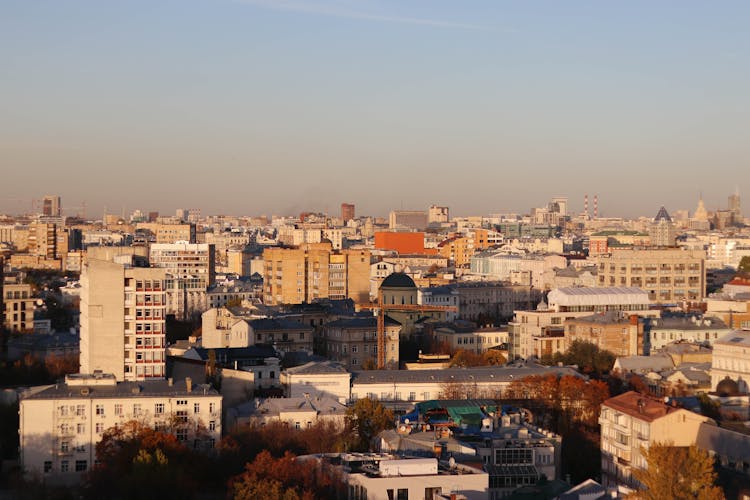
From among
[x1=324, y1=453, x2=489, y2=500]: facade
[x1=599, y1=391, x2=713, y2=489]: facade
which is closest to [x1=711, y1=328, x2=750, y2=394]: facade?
[x1=599, y1=391, x2=713, y2=489]: facade

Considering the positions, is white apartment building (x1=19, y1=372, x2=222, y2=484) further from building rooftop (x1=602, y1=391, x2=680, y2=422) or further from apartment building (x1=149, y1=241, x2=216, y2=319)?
apartment building (x1=149, y1=241, x2=216, y2=319)

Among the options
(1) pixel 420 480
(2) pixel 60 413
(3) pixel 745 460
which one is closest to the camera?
(1) pixel 420 480

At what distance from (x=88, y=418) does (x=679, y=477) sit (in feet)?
46.0

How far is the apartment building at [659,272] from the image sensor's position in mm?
69062

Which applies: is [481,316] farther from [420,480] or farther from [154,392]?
[420,480]

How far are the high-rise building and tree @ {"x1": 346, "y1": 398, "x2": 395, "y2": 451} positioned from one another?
6.19 m

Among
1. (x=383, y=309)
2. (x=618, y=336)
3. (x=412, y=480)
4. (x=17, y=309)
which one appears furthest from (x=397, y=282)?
(x=412, y=480)

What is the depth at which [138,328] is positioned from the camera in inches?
1485

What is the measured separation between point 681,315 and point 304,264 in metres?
24.8

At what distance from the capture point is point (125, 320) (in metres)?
37.8

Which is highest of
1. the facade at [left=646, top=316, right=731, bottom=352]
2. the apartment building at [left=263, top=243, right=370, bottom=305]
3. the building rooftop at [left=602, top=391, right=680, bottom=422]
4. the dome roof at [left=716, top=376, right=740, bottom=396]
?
the apartment building at [left=263, top=243, right=370, bottom=305]

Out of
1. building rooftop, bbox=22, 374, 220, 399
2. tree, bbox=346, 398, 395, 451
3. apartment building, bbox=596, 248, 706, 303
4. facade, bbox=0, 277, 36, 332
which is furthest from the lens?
apartment building, bbox=596, 248, 706, 303

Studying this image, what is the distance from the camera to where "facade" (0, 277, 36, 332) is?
190 feet

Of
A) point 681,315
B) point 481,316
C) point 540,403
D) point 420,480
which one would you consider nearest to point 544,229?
point 481,316
